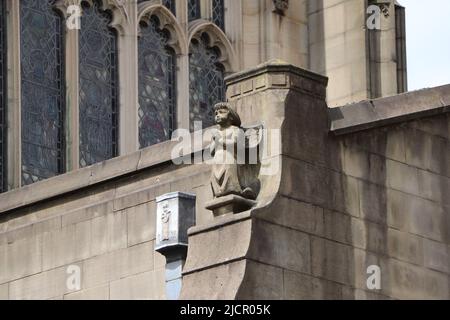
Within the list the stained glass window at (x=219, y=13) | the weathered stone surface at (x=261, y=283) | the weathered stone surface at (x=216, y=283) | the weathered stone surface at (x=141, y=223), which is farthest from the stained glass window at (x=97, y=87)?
the weathered stone surface at (x=261, y=283)

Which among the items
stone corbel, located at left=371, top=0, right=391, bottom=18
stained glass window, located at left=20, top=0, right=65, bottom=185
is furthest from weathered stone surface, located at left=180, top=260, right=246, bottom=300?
stone corbel, located at left=371, top=0, right=391, bottom=18

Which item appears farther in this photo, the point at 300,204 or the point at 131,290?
the point at 131,290

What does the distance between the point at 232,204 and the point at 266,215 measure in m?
0.45

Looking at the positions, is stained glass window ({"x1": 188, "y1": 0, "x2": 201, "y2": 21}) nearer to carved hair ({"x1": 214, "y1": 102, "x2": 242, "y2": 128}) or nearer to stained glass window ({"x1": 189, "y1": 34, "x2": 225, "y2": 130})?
stained glass window ({"x1": 189, "y1": 34, "x2": 225, "y2": 130})

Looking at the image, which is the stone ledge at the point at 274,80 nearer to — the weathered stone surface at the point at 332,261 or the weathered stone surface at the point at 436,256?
the weathered stone surface at the point at 332,261

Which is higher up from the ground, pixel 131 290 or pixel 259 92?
pixel 259 92

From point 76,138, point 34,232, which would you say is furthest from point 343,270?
point 76,138

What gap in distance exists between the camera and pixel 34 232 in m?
27.6

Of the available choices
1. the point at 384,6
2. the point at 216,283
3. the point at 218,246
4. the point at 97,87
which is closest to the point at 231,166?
the point at 218,246

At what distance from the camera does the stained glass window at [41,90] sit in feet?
112

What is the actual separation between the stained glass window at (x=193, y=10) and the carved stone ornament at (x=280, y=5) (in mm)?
1414

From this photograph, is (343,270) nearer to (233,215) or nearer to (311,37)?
(233,215)

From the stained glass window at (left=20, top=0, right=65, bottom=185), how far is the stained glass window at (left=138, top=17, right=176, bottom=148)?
173 centimetres
